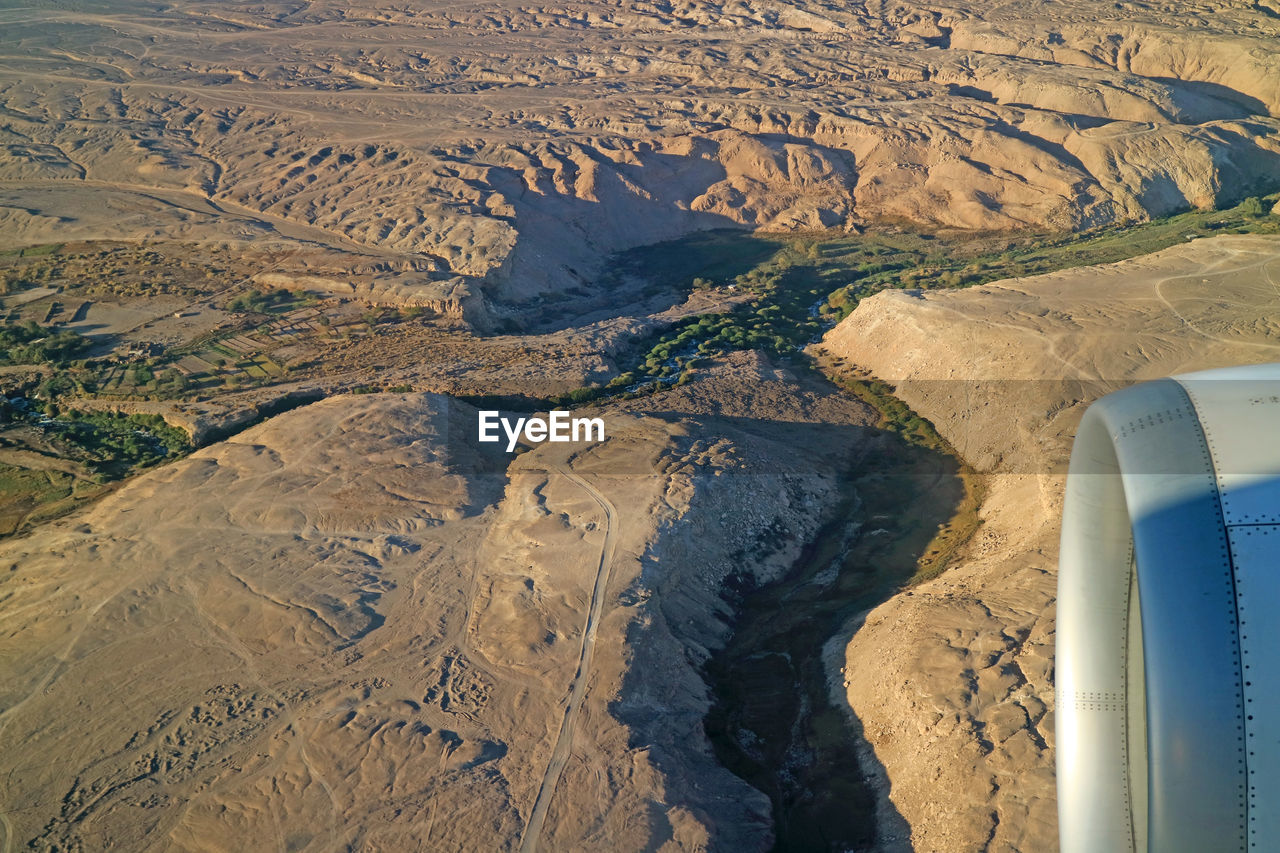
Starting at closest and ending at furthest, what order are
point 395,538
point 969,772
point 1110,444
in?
1. point 1110,444
2. point 969,772
3. point 395,538

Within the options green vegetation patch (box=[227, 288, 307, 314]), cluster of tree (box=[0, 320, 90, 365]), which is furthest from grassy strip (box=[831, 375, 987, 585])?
cluster of tree (box=[0, 320, 90, 365])

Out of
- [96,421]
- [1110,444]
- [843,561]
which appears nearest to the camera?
[1110,444]

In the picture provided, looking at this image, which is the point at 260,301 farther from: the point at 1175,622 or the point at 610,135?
the point at 1175,622

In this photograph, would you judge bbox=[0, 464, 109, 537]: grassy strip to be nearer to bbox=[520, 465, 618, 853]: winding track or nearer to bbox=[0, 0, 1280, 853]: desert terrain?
bbox=[0, 0, 1280, 853]: desert terrain

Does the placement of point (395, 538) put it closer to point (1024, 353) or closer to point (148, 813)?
point (148, 813)

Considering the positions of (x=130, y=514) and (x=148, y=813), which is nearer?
(x=148, y=813)

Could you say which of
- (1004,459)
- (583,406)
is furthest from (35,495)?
(1004,459)

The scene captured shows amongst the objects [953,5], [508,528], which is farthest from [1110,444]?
[953,5]
